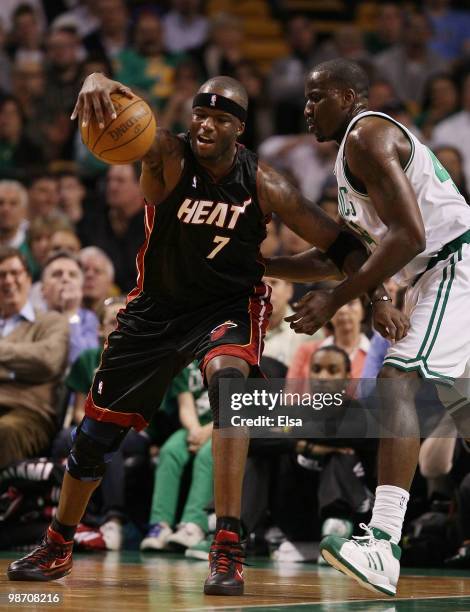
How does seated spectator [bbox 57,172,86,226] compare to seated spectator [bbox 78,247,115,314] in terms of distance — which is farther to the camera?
seated spectator [bbox 57,172,86,226]

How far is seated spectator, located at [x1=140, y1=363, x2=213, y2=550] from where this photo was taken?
747 cm

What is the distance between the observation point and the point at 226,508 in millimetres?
4844

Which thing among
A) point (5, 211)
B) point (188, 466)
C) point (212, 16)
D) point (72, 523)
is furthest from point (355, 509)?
point (212, 16)

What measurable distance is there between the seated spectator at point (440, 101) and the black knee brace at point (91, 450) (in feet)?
24.8

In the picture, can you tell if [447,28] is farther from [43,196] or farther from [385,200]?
[385,200]

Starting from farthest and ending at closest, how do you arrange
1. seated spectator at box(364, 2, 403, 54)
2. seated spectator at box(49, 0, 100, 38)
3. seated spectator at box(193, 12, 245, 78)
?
1. seated spectator at box(49, 0, 100, 38)
2. seated spectator at box(364, 2, 403, 54)
3. seated spectator at box(193, 12, 245, 78)

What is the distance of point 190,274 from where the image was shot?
5203 mm

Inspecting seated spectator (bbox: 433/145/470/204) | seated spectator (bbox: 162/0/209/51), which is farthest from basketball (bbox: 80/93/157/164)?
seated spectator (bbox: 162/0/209/51)

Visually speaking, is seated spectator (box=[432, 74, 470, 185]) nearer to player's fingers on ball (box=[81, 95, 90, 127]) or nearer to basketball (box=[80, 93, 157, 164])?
basketball (box=[80, 93, 157, 164])

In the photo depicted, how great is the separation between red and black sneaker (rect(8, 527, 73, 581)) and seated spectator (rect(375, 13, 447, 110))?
9.28m

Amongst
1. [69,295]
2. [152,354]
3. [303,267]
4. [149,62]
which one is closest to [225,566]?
[152,354]

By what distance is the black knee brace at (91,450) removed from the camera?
17.2 feet

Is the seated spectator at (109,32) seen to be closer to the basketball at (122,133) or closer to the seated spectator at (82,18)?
the seated spectator at (82,18)

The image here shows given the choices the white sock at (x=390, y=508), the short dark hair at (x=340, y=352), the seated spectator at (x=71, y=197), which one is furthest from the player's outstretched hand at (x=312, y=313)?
the seated spectator at (x=71, y=197)
